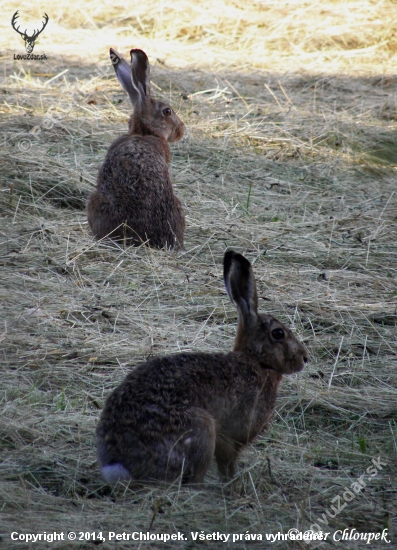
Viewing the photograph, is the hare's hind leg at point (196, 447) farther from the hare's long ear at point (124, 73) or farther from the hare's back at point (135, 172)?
the hare's long ear at point (124, 73)

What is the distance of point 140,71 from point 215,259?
203 cm

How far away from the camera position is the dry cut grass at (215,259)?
3.97m

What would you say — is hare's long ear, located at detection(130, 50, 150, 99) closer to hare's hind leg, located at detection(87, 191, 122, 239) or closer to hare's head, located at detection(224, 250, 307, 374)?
hare's hind leg, located at detection(87, 191, 122, 239)

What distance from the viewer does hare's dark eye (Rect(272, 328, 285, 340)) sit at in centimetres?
439

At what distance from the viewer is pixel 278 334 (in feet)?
14.4

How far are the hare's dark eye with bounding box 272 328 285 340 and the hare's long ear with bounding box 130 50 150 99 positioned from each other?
403cm

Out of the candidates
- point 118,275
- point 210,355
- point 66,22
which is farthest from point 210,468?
point 66,22

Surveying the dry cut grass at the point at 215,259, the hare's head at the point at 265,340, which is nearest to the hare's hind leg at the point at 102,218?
the dry cut grass at the point at 215,259

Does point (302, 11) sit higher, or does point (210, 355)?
point (302, 11)

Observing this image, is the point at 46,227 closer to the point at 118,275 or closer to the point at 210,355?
the point at 118,275

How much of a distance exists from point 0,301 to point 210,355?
2.25 metres

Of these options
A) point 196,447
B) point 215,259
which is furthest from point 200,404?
point 215,259

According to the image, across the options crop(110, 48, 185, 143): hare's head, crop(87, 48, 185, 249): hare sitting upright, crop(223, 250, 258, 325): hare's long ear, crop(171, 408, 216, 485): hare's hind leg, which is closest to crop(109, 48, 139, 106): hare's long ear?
crop(110, 48, 185, 143): hare's head

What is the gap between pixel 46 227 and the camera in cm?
734
